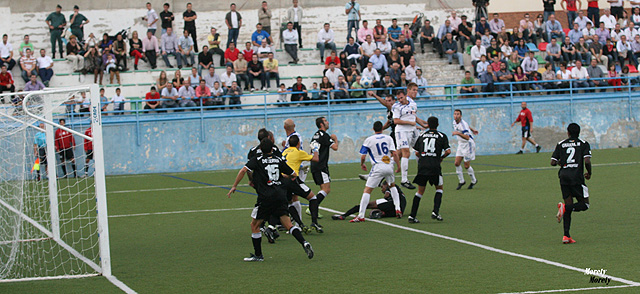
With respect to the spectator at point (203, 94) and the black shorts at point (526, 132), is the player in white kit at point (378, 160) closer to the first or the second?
the spectator at point (203, 94)

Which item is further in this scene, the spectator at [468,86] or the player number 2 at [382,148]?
the spectator at [468,86]

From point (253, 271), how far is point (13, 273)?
3.42 metres

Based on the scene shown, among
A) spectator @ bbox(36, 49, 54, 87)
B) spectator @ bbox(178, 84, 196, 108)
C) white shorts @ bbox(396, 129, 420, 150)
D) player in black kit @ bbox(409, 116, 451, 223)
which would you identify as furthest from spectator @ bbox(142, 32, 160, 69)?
player in black kit @ bbox(409, 116, 451, 223)

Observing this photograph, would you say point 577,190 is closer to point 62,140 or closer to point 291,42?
point 62,140

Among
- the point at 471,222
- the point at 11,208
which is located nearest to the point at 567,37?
the point at 471,222

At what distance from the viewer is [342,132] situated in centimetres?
3009

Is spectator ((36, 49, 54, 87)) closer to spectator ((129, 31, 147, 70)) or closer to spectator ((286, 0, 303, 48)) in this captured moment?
spectator ((129, 31, 147, 70))

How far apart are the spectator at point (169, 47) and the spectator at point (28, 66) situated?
511cm

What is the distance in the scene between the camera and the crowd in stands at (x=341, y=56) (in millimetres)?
29828

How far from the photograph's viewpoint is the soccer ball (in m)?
30.2

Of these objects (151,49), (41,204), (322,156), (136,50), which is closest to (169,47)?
(151,49)

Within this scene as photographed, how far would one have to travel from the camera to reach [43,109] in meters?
13.5

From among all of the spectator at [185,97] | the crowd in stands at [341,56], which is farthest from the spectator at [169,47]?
the spectator at [185,97]

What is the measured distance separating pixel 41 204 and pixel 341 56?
706 inches
